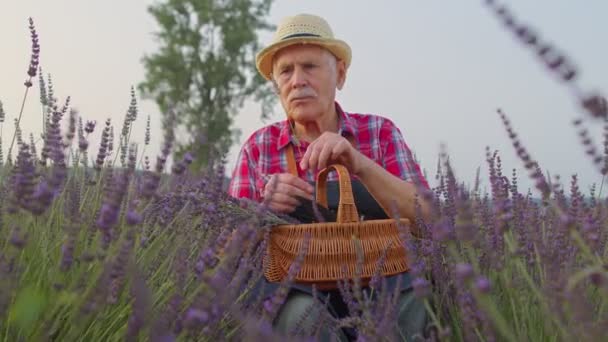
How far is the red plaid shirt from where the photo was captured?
297cm

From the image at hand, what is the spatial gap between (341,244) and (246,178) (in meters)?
1.01

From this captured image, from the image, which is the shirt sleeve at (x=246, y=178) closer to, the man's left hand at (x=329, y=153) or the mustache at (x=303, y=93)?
the mustache at (x=303, y=93)

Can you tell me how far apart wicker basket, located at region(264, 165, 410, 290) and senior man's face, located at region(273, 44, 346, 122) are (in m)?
0.72

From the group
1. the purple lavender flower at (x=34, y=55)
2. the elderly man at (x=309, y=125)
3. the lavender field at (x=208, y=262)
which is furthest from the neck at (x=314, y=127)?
the purple lavender flower at (x=34, y=55)

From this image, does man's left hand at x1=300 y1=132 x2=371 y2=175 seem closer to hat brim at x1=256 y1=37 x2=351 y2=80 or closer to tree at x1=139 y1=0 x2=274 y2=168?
hat brim at x1=256 y1=37 x2=351 y2=80

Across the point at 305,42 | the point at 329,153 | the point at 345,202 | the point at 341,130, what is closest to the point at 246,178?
the point at 341,130

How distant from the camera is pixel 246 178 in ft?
9.89

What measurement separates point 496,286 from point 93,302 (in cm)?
145

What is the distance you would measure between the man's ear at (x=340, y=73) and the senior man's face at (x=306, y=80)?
15 cm

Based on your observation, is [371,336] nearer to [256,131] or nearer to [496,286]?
[496,286]

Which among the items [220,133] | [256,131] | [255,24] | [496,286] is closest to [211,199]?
[496,286]

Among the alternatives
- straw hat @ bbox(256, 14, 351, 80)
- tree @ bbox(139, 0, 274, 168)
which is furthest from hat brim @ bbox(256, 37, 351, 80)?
tree @ bbox(139, 0, 274, 168)

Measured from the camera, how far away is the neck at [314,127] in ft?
9.91

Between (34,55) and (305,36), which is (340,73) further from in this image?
(34,55)
